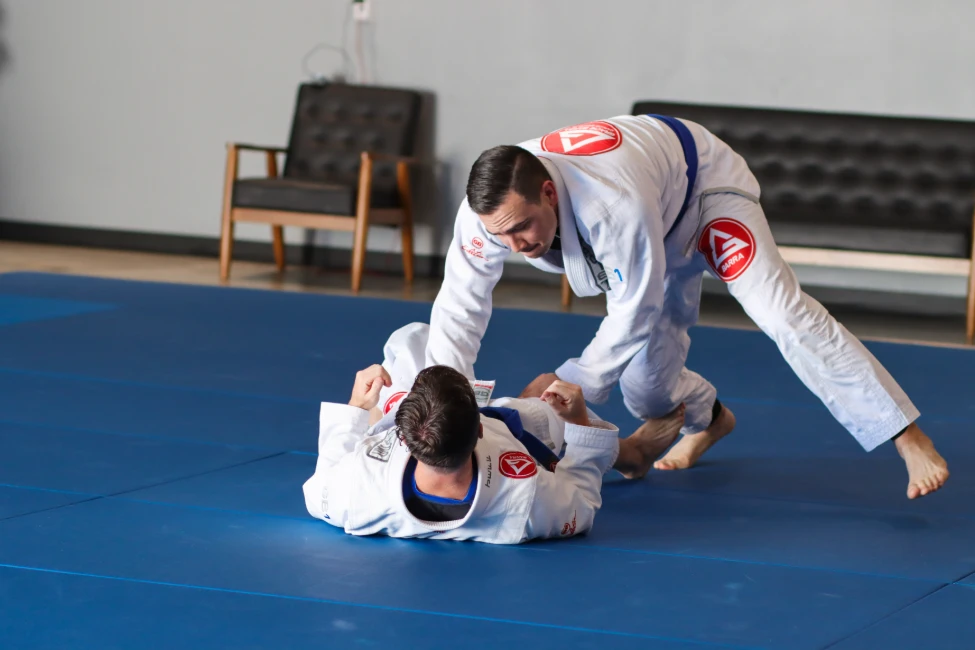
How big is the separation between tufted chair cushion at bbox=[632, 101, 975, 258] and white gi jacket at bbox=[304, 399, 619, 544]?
3.66 meters

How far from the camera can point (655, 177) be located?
232 cm

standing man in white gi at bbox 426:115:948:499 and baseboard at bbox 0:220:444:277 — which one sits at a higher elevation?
standing man in white gi at bbox 426:115:948:499

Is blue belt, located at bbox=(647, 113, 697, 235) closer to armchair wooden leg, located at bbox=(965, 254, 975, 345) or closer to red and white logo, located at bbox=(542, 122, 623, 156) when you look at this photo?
red and white logo, located at bbox=(542, 122, 623, 156)

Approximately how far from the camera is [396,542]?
2086 mm

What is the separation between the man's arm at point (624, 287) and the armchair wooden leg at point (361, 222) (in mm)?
3758

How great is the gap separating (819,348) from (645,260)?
438 millimetres

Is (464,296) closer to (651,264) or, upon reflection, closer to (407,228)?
(651,264)

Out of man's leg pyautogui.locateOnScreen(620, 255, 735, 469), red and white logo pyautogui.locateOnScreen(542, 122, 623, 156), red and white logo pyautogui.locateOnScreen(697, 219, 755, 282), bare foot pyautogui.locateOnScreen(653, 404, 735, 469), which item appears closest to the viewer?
red and white logo pyautogui.locateOnScreen(542, 122, 623, 156)

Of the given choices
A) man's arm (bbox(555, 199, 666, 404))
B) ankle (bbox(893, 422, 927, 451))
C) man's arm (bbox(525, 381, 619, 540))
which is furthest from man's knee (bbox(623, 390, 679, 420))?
ankle (bbox(893, 422, 927, 451))

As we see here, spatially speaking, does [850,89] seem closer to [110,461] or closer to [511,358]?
[511,358]

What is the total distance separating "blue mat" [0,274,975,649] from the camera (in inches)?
66.7

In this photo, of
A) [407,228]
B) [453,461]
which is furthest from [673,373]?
[407,228]

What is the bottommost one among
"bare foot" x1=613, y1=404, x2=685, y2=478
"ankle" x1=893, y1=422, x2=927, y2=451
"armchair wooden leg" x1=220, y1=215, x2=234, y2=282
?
"armchair wooden leg" x1=220, y1=215, x2=234, y2=282

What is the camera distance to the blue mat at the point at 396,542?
1.69 m
